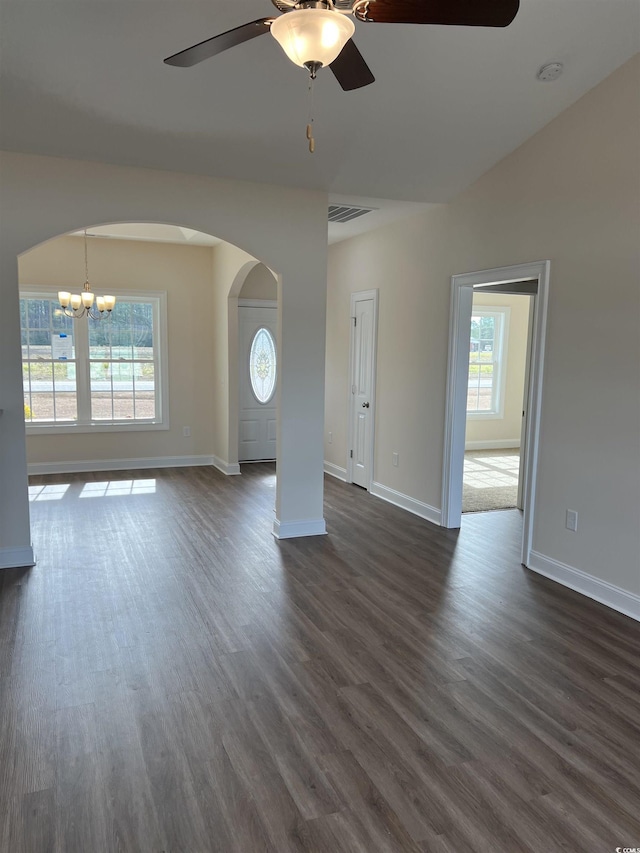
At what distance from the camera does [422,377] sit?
541 centimetres

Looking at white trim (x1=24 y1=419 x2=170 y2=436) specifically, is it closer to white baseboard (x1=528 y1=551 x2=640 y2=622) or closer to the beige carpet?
the beige carpet

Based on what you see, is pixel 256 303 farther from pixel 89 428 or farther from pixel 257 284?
pixel 89 428

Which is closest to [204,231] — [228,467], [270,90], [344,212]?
[270,90]

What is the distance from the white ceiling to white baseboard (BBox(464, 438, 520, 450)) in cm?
540

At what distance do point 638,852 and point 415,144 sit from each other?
403cm

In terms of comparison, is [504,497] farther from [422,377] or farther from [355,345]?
[355,345]

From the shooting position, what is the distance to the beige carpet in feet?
19.8

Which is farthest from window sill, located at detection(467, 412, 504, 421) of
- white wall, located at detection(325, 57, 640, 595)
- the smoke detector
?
the smoke detector

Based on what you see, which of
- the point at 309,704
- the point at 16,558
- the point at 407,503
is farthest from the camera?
the point at 407,503

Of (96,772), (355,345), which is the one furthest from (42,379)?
(96,772)

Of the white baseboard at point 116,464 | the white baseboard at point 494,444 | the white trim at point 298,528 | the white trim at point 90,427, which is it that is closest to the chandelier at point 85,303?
the white trim at point 90,427

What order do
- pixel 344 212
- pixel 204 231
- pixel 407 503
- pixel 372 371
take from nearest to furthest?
pixel 204 231 → pixel 344 212 → pixel 407 503 → pixel 372 371

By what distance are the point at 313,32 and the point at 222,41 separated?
401 millimetres

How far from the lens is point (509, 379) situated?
9.27 metres
